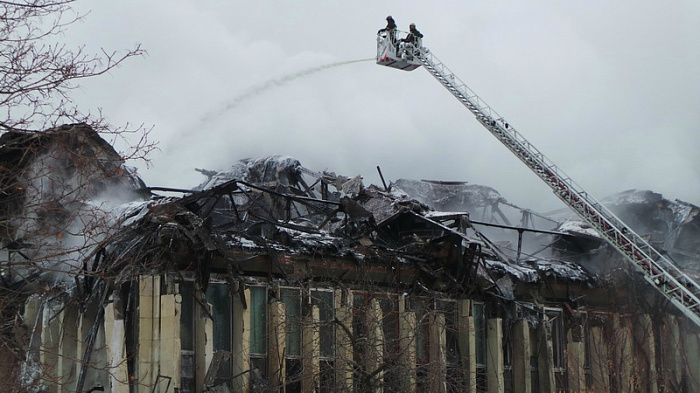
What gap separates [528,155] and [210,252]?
10375 mm

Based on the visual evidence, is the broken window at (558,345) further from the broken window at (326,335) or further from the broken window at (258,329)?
the broken window at (258,329)

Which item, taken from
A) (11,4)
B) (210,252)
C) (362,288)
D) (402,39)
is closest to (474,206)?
(402,39)

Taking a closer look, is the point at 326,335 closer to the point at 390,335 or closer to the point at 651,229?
the point at 390,335

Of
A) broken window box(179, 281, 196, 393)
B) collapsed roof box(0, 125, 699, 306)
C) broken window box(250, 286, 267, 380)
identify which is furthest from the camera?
broken window box(250, 286, 267, 380)

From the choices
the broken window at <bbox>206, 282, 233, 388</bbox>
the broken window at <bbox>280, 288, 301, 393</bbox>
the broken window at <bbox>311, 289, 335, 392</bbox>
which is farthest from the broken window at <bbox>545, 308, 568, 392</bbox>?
the broken window at <bbox>206, 282, 233, 388</bbox>

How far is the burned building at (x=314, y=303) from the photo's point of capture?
16.9m

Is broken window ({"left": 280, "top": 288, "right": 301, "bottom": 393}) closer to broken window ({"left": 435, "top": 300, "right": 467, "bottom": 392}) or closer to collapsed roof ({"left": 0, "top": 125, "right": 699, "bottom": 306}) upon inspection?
collapsed roof ({"left": 0, "top": 125, "right": 699, "bottom": 306})

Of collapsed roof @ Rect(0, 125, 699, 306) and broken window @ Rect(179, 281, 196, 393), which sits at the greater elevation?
collapsed roof @ Rect(0, 125, 699, 306)

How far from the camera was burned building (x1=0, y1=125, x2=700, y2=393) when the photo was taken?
1689 centimetres

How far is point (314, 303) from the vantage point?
19.3m

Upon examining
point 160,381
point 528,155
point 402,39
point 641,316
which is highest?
point 402,39

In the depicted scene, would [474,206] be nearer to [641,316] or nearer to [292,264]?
[641,316]

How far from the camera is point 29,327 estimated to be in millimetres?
18953

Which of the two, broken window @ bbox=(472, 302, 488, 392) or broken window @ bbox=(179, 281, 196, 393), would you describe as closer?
broken window @ bbox=(179, 281, 196, 393)
